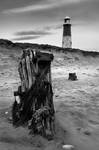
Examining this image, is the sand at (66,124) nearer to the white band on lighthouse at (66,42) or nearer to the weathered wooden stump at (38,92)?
the weathered wooden stump at (38,92)

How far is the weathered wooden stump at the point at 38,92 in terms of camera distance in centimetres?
406

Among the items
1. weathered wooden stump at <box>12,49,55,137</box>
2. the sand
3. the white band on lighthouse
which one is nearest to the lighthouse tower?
the white band on lighthouse

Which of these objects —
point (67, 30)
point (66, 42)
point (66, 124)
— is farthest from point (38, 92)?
point (67, 30)

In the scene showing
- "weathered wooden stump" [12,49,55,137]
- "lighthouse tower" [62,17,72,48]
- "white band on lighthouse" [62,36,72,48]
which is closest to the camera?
"weathered wooden stump" [12,49,55,137]

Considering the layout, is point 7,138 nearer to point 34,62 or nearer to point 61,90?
point 34,62

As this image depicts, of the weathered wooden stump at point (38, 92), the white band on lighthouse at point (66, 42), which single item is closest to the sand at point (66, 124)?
the weathered wooden stump at point (38, 92)

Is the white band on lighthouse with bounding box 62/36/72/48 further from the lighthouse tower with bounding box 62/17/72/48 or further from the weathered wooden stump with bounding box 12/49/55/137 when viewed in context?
the weathered wooden stump with bounding box 12/49/55/137

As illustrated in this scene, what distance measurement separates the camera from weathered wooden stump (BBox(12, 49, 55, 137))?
406 cm

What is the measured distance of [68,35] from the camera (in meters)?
25.2

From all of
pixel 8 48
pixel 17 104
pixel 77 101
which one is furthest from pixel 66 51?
pixel 17 104

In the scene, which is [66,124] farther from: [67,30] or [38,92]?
[67,30]

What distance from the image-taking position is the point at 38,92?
4121mm

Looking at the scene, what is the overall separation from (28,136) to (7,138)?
35cm

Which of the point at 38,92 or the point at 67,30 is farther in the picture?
the point at 67,30
